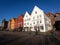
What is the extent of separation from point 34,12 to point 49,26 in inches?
408

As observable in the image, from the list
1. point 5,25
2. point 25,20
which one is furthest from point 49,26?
point 5,25

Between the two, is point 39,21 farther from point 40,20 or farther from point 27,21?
point 27,21

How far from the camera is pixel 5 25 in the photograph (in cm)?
8019

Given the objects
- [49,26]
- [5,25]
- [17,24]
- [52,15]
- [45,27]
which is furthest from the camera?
[5,25]

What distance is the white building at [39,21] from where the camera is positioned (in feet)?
138

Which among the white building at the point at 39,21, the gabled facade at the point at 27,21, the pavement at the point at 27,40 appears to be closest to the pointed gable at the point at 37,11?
the white building at the point at 39,21

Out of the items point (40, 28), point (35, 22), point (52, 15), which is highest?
point (52, 15)

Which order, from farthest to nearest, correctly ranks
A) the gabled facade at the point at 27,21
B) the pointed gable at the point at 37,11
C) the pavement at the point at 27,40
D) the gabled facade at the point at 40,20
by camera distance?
the gabled facade at the point at 27,21, the pointed gable at the point at 37,11, the gabled facade at the point at 40,20, the pavement at the point at 27,40

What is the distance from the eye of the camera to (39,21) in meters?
44.1

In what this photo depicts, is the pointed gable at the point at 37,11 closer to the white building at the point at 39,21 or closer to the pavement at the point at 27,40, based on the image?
the white building at the point at 39,21

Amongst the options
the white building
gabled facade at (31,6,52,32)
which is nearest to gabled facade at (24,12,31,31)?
the white building

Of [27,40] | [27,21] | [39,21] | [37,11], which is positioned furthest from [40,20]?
[27,40]

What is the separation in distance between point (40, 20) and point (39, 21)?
2.53 ft

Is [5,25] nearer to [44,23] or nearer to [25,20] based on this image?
[25,20]
